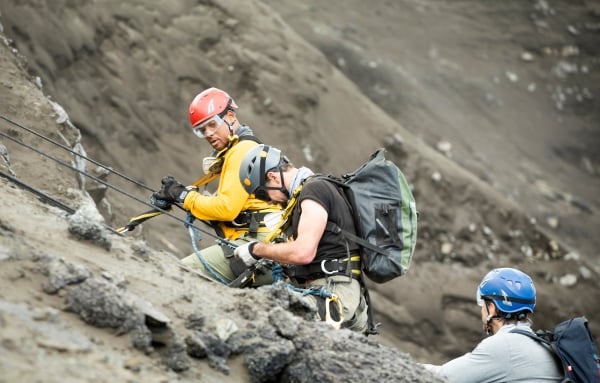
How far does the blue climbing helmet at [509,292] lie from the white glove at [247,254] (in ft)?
5.34

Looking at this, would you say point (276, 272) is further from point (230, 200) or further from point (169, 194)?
point (169, 194)

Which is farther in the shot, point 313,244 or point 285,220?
point 285,220

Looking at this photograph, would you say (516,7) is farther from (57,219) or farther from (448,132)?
(57,219)

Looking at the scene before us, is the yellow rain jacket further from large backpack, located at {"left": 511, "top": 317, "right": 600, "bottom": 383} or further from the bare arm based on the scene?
large backpack, located at {"left": 511, "top": 317, "right": 600, "bottom": 383}

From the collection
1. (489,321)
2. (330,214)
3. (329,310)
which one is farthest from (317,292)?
(489,321)

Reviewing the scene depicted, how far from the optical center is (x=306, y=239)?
6258mm

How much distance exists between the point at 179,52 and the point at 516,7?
13722 mm

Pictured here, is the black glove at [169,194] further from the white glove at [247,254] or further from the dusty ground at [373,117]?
the dusty ground at [373,117]

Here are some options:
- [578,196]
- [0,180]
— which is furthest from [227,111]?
[578,196]

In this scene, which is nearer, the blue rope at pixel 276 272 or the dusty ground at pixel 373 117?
the blue rope at pixel 276 272

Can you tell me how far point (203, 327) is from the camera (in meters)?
4.81

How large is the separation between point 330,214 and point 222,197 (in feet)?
2.98

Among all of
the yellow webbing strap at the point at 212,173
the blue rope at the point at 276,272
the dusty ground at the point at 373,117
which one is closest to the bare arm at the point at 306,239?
the blue rope at the point at 276,272

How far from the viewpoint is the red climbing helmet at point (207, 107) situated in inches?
285
